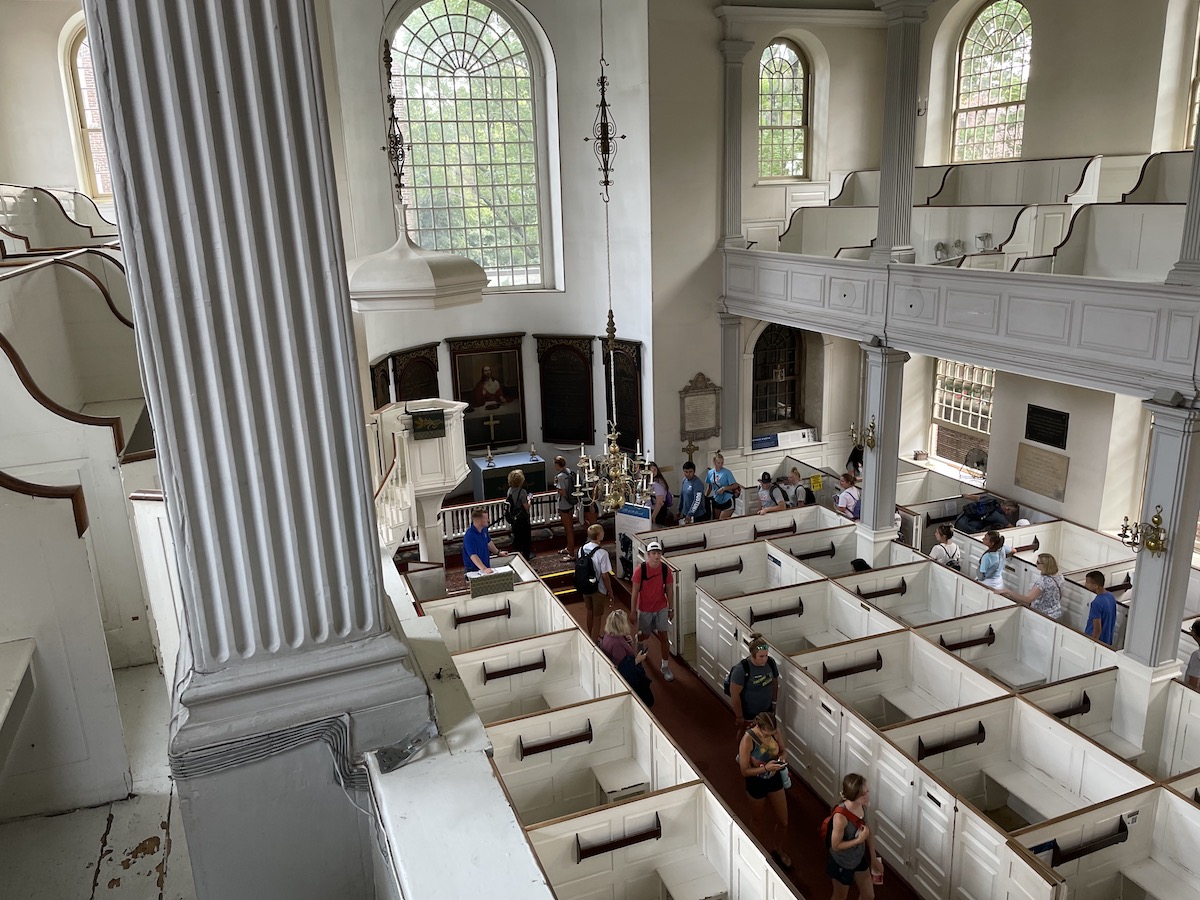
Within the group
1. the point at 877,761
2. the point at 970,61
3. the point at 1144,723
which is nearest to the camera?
the point at 877,761

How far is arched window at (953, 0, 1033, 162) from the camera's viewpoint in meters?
13.6

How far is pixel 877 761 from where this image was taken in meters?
6.39

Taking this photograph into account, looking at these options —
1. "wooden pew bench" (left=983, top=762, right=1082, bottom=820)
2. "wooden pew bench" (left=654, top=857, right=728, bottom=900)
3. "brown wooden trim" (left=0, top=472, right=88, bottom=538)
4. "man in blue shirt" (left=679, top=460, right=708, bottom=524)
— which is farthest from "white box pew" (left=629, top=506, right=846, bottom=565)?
"brown wooden trim" (left=0, top=472, right=88, bottom=538)

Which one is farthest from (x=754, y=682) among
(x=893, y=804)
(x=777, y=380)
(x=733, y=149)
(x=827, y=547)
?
(x=777, y=380)

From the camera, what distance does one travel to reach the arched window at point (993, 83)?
13625 millimetres

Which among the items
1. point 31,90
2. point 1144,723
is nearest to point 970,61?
point 1144,723

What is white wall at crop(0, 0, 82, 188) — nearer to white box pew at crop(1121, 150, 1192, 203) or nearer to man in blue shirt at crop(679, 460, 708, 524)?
man in blue shirt at crop(679, 460, 708, 524)

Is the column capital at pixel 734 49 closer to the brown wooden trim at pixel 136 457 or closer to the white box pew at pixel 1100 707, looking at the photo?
the white box pew at pixel 1100 707

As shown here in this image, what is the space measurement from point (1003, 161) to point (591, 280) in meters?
6.76

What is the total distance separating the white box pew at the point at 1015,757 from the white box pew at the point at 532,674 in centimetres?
248

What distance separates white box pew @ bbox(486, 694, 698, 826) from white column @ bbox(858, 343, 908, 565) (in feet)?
19.3

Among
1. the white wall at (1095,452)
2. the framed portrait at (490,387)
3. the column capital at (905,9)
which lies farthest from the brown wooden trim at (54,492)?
the white wall at (1095,452)

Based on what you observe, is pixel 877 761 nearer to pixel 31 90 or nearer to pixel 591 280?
pixel 591 280

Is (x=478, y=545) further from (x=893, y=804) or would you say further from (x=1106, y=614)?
(x=1106, y=614)
